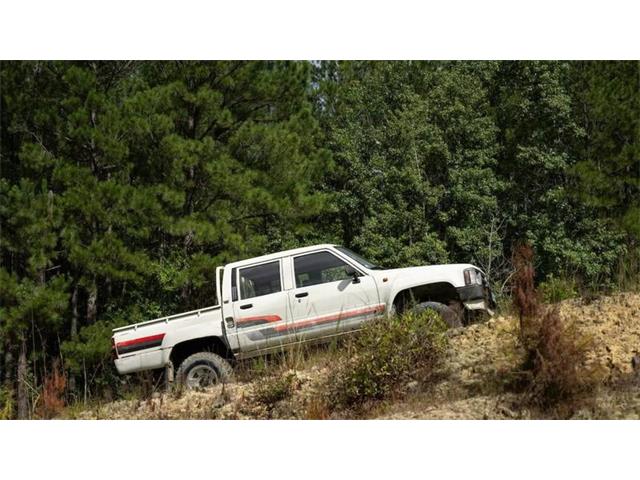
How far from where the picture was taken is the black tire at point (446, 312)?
921 cm

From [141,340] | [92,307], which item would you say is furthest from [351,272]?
[92,307]

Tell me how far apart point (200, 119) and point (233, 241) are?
8.85ft

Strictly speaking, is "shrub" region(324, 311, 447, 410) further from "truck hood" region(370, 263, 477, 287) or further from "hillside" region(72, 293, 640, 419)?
"truck hood" region(370, 263, 477, 287)

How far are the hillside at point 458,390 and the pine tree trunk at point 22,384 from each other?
1922 mm

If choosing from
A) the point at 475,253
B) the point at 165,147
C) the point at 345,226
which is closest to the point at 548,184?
the point at 475,253

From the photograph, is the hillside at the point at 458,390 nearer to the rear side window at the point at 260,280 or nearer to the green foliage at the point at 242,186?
the rear side window at the point at 260,280

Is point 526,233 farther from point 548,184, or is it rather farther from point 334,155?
point 334,155

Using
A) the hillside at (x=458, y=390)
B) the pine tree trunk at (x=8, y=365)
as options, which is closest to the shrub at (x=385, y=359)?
the hillside at (x=458, y=390)

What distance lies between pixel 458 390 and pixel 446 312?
1.33 m

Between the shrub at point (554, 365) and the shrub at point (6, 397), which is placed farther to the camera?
the shrub at point (6, 397)

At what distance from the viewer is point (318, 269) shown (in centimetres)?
975

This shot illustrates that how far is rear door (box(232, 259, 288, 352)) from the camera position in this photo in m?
9.55

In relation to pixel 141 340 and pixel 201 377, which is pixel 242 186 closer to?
pixel 141 340

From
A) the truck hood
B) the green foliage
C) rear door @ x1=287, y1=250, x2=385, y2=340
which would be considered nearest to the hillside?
rear door @ x1=287, y1=250, x2=385, y2=340
